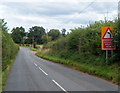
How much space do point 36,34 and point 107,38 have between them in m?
126

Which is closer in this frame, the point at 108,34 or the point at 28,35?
the point at 108,34

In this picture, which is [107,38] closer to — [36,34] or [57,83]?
[57,83]

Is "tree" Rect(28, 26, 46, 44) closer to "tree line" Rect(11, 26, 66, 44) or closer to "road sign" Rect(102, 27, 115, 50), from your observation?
"tree line" Rect(11, 26, 66, 44)

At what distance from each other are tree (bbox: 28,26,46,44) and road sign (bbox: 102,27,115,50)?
391ft

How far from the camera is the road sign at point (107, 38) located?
17.6 m

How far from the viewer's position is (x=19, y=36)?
484 ft

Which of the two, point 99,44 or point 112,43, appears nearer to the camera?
point 112,43

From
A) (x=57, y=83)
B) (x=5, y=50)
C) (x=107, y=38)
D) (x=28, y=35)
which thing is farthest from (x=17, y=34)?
(x=57, y=83)

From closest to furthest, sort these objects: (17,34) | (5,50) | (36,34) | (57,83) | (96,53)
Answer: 1. (57,83)
2. (5,50)
3. (96,53)
4. (36,34)
5. (17,34)

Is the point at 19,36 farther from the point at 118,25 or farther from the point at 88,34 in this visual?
the point at 118,25

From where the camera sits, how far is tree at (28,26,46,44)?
138750mm

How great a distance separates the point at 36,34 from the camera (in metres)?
142

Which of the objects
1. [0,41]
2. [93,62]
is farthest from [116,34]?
[0,41]

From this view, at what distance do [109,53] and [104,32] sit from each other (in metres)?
2.28
